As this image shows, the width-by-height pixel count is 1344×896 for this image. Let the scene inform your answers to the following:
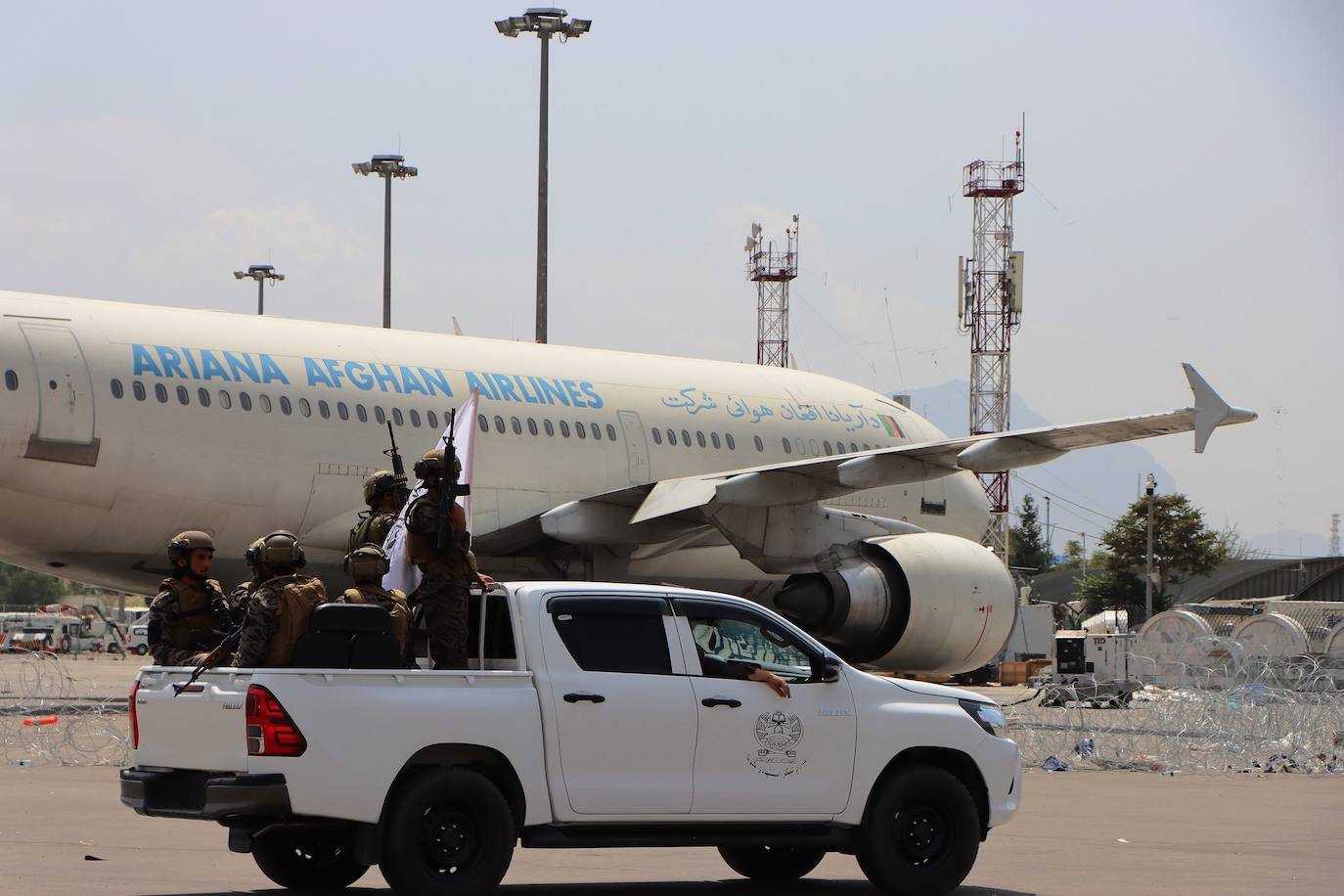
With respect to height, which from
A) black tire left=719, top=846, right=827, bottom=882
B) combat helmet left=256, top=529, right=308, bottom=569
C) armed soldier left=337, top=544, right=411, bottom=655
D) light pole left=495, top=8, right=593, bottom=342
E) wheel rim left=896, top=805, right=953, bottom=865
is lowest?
black tire left=719, top=846, right=827, bottom=882

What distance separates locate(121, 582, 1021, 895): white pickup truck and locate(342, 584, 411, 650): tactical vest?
386 mm

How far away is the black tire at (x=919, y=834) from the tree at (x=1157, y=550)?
225ft

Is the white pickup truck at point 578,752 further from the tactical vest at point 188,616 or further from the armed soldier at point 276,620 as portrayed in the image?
the tactical vest at point 188,616

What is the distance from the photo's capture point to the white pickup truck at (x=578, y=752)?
874 cm

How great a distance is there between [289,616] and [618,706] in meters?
1.69

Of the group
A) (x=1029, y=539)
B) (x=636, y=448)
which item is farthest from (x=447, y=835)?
(x=1029, y=539)

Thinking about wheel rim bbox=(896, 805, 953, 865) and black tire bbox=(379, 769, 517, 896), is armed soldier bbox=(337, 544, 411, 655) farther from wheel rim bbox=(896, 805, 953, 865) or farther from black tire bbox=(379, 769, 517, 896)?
wheel rim bbox=(896, 805, 953, 865)

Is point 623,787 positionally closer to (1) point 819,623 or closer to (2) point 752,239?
(1) point 819,623

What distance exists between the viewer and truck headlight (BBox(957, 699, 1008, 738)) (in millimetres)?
10414

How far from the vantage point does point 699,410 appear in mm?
24281

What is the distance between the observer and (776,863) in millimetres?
10625

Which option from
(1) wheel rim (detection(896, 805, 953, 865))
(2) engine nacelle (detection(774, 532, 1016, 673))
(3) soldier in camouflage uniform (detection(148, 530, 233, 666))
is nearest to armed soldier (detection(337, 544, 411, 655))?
(3) soldier in camouflage uniform (detection(148, 530, 233, 666))

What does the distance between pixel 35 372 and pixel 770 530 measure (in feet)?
27.6

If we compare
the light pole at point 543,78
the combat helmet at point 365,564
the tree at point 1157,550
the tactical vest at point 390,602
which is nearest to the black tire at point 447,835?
the tactical vest at point 390,602
